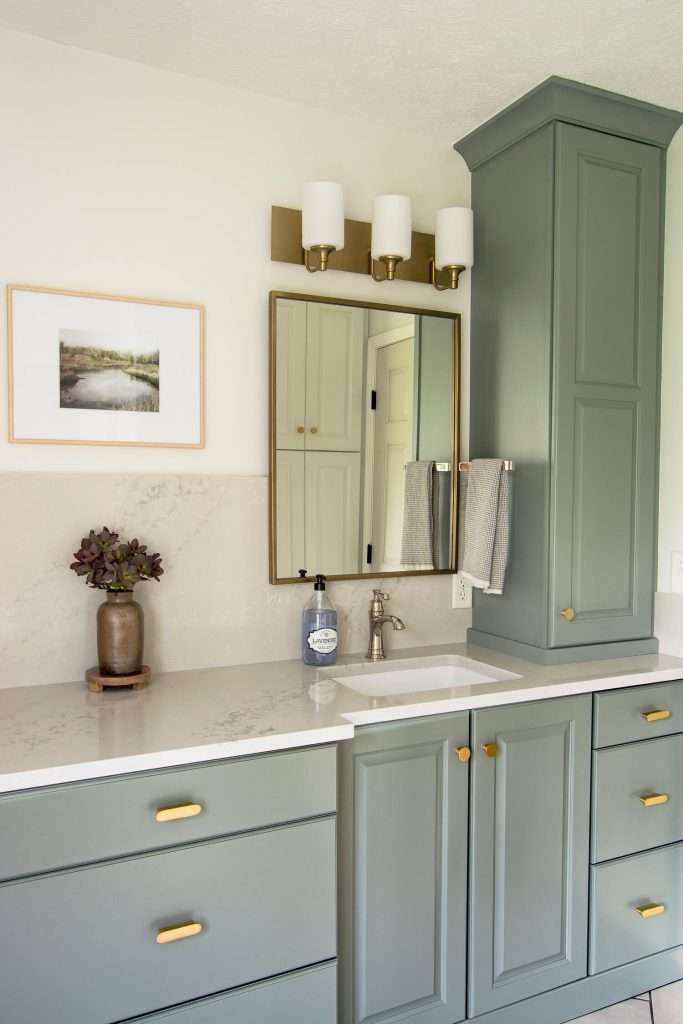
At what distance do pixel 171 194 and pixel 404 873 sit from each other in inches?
69.5

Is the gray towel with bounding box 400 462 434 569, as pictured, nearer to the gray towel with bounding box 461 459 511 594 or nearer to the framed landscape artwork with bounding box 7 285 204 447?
the gray towel with bounding box 461 459 511 594

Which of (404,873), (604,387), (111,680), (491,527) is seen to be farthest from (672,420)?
(111,680)

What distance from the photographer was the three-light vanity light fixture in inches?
82.7

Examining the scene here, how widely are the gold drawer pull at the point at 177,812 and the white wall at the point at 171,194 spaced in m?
0.91

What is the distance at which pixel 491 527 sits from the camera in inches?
87.4

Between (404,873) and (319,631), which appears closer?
(404,873)

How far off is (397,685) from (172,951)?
Result: 955 mm

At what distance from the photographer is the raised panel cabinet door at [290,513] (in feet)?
7.16

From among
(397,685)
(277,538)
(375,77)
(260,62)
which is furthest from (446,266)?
(397,685)

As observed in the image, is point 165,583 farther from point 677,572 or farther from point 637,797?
point 677,572

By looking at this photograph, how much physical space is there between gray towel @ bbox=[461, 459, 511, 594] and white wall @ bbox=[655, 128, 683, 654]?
0.51 meters

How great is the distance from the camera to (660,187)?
2.31m

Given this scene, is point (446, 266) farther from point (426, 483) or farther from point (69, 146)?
point (69, 146)

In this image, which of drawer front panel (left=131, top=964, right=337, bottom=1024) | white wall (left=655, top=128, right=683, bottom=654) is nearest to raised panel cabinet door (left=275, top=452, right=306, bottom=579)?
drawer front panel (left=131, top=964, right=337, bottom=1024)
